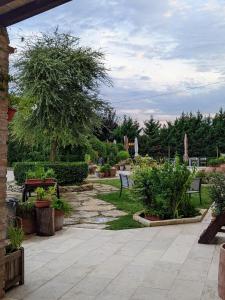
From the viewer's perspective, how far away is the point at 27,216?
269 inches

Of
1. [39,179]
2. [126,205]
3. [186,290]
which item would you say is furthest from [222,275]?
[39,179]

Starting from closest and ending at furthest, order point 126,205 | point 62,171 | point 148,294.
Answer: point 148,294 < point 126,205 < point 62,171

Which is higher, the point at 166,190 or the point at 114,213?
the point at 166,190

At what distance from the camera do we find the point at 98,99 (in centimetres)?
1450

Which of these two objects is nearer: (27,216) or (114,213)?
(27,216)

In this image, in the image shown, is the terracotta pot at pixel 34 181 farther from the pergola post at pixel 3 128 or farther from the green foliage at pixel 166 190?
the pergola post at pixel 3 128

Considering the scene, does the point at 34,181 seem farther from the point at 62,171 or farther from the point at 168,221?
the point at 62,171

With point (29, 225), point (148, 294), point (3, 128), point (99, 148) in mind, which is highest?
point (99, 148)

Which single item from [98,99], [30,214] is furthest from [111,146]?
[30,214]

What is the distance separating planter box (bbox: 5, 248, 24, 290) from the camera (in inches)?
164

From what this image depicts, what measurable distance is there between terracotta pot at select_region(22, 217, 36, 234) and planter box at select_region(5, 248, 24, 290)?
236 centimetres

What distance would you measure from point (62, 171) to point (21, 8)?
1051 cm

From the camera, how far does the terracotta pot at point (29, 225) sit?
679 centimetres

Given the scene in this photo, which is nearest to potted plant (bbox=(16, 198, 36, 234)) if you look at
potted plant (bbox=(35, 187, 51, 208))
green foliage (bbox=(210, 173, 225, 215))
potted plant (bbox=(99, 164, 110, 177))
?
potted plant (bbox=(35, 187, 51, 208))
